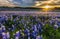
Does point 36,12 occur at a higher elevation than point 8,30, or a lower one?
higher

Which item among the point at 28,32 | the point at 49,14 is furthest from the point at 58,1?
the point at 28,32

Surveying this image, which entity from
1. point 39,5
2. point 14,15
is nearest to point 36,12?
point 39,5

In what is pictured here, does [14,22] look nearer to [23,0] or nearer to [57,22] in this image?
[23,0]

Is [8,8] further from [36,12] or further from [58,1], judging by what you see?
[58,1]

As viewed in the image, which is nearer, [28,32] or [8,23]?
[28,32]

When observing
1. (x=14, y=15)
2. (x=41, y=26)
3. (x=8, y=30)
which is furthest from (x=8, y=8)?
(x=41, y=26)

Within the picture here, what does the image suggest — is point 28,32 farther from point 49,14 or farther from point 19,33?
point 49,14

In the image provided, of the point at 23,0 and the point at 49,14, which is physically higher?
the point at 23,0

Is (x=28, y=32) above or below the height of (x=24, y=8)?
below

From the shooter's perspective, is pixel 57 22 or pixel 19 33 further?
pixel 57 22
